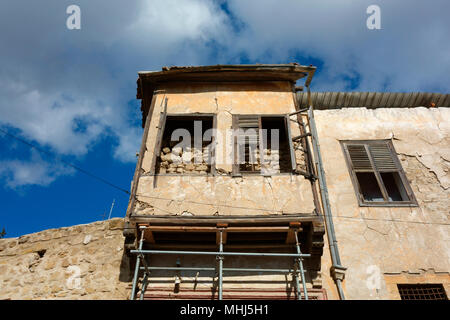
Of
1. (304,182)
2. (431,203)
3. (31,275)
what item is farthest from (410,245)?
(31,275)

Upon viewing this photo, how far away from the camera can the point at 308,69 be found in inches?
336

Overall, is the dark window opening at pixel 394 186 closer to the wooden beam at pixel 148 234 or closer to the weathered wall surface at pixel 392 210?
the weathered wall surface at pixel 392 210

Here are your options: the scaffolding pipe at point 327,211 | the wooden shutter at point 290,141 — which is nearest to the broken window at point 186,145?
the wooden shutter at point 290,141

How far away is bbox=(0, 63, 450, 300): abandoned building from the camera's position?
20.1ft

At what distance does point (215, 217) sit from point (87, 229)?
309cm

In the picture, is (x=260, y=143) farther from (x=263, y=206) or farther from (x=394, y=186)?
(x=394, y=186)

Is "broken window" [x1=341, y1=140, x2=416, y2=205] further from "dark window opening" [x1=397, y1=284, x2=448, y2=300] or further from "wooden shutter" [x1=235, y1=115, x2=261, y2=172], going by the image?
"wooden shutter" [x1=235, y1=115, x2=261, y2=172]

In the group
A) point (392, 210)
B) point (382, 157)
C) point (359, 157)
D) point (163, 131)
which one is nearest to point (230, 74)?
point (163, 131)

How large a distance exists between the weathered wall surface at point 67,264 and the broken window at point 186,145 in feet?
5.85

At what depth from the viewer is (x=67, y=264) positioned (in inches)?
269

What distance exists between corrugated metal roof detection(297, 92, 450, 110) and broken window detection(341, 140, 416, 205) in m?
1.35

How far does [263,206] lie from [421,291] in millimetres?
3300

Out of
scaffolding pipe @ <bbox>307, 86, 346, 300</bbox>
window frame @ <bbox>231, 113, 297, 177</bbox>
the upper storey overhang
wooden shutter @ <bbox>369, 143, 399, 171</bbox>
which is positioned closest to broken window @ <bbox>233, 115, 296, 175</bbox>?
window frame @ <bbox>231, 113, 297, 177</bbox>

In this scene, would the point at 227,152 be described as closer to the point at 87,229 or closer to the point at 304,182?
the point at 304,182
